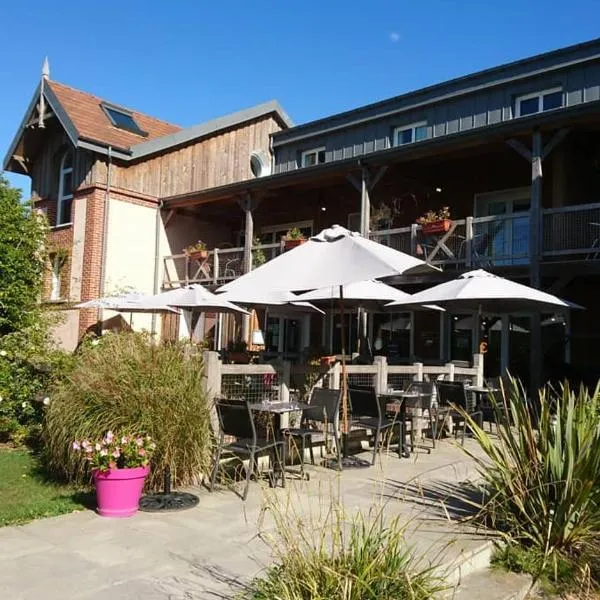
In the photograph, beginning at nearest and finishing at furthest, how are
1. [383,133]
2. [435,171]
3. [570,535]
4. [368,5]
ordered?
[570,535], [368,5], [435,171], [383,133]

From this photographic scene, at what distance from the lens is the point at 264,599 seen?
315 cm

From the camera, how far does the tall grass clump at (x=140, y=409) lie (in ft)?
18.8

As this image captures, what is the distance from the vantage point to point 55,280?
19812mm

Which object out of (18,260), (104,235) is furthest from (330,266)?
(104,235)

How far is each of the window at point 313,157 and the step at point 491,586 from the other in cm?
1780

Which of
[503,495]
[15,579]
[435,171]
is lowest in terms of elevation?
[15,579]

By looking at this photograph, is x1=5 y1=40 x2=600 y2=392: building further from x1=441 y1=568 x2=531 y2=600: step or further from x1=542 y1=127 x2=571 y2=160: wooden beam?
x1=441 y1=568 x2=531 y2=600: step

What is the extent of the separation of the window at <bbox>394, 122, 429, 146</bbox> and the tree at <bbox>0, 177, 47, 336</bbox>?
1030 centimetres

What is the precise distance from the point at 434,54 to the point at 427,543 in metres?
13.1

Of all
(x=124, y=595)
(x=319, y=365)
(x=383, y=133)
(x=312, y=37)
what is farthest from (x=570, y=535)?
(x=383, y=133)

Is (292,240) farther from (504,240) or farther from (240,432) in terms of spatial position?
(240,432)

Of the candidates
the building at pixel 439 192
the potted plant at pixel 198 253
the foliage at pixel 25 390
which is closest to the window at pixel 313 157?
the building at pixel 439 192

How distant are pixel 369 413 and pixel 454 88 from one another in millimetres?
12729

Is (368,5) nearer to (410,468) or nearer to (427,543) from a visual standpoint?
(410,468)
